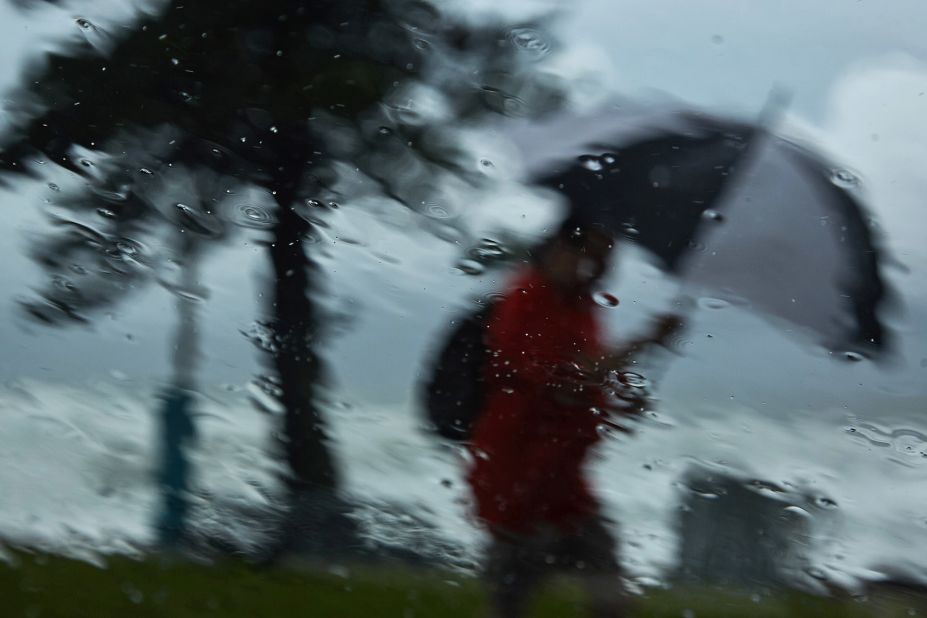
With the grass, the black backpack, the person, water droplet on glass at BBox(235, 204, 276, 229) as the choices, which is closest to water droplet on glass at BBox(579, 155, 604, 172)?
the person

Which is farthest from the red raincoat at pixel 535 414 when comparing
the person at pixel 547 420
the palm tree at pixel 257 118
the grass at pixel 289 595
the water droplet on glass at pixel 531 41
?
the water droplet on glass at pixel 531 41

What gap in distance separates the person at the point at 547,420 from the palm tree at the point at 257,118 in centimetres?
30

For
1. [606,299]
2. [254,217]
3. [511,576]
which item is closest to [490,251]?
[606,299]

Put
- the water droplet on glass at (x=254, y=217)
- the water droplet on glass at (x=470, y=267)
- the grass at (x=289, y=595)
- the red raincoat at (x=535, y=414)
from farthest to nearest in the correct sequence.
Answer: the water droplet on glass at (x=254, y=217)
the water droplet on glass at (x=470, y=267)
the red raincoat at (x=535, y=414)
the grass at (x=289, y=595)

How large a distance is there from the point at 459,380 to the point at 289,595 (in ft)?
1.55

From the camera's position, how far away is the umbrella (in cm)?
209

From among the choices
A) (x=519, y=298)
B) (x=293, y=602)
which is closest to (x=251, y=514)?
(x=293, y=602)

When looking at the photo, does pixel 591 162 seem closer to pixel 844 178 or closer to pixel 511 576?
pixel 844 178

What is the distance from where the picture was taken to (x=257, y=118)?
7.56ft

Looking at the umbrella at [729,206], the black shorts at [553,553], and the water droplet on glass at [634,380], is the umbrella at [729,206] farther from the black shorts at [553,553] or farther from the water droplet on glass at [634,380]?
the black shorts at [553,553]

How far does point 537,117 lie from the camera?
218 cm

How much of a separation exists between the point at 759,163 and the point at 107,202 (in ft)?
4.13

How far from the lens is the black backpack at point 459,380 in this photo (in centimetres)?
209

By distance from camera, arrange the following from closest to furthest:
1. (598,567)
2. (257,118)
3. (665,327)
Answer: (598,567) → (665,327) → (257,118)
